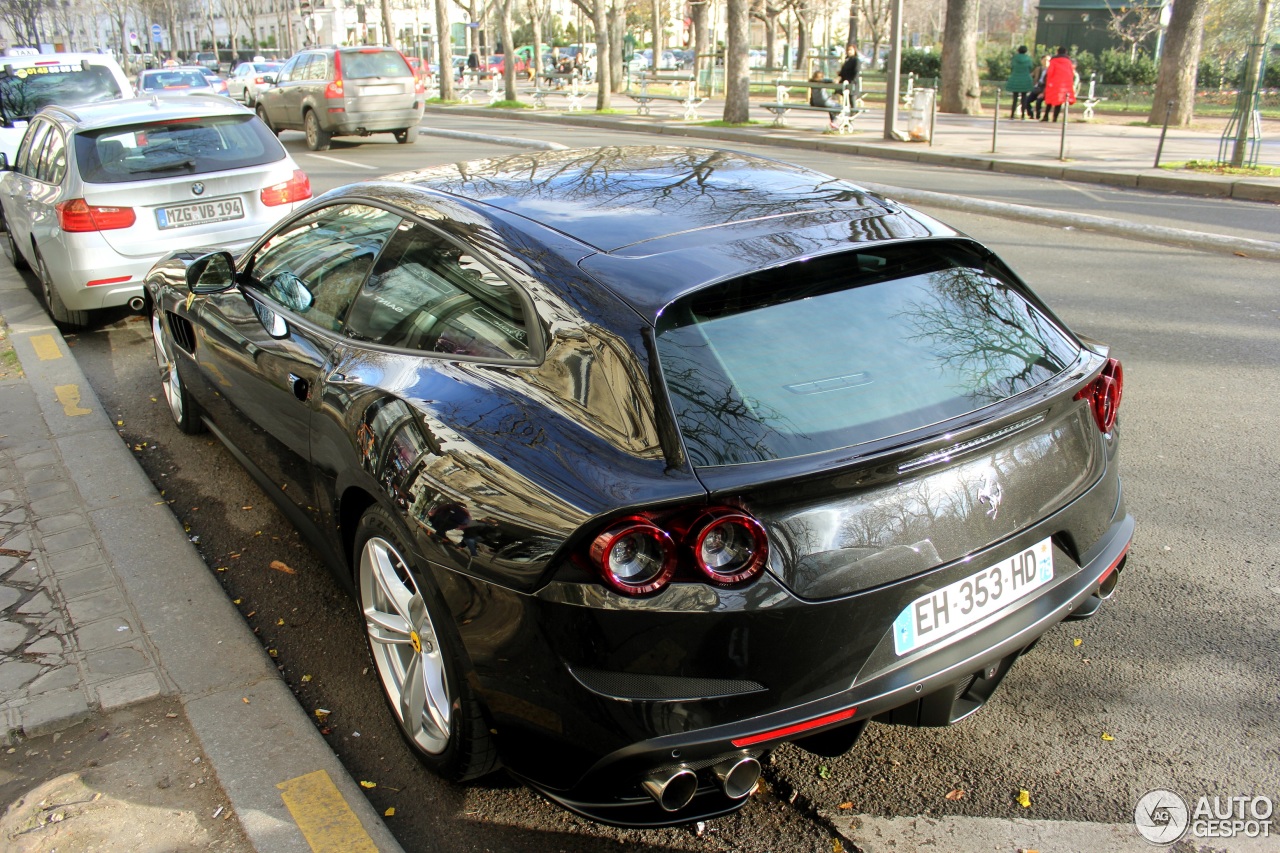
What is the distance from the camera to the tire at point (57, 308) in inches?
298

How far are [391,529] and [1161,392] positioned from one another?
4.84m

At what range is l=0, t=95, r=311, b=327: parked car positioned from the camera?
7152 millimetres

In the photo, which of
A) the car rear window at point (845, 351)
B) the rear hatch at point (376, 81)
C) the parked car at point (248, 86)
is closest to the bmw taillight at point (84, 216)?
the car rear window at point (845, 351)

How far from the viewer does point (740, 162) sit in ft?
12.0

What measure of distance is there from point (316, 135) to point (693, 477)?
2084 centimetres

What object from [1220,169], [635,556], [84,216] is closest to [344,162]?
[84,216]

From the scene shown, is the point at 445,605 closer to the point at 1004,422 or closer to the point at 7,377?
the point at 1004,422

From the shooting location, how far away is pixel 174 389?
18.2 feet

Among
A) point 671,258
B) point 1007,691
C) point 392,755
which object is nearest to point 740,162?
point 671,258

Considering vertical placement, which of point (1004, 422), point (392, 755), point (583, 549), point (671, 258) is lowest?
point (392, 755)

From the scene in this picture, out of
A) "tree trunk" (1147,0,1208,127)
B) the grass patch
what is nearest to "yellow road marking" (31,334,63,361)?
the grass patch

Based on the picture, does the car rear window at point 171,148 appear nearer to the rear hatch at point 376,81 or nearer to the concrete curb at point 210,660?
the concrete curb at point 210,660

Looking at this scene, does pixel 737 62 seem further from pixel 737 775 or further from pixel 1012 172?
pixel 737 775

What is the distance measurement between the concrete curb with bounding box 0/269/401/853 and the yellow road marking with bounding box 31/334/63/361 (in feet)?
5.77
